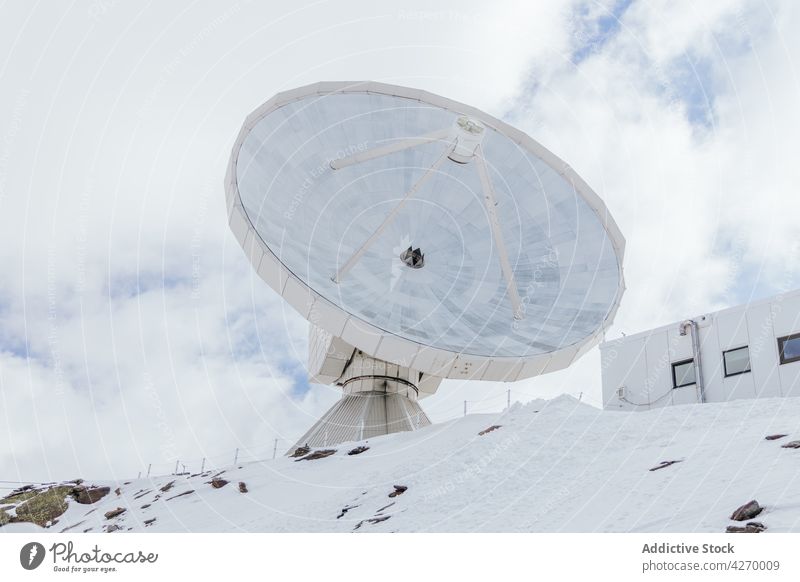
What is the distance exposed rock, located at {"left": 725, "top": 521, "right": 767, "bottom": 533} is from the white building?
1814cm

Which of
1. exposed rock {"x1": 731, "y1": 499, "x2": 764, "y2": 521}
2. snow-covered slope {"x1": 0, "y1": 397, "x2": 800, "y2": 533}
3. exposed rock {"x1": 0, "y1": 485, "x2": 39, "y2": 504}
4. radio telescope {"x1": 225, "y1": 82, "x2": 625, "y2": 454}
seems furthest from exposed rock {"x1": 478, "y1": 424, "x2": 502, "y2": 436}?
exposed rock {"x1": 0, "y1": 485, "x2": 39, "y2": 504}

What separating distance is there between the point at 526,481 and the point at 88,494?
55.7ft

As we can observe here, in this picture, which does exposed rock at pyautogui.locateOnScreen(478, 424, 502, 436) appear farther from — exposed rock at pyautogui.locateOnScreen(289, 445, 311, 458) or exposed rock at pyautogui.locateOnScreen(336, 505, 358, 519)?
exposed rock at pyautogui.locateOnScreen(289, 445, 311, 458)

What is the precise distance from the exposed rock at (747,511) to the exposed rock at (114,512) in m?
18.5

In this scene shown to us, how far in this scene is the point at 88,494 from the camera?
26.5 meters

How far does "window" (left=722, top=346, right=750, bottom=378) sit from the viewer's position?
2938 cm

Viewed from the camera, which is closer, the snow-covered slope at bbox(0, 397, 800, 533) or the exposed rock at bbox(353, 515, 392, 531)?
the snow-covered slope at bbox(0, 397, 800, 533)

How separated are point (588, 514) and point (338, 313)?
409 inches

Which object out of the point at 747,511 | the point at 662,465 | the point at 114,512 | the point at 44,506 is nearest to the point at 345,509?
the point at 662,465

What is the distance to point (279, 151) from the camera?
1094 inches

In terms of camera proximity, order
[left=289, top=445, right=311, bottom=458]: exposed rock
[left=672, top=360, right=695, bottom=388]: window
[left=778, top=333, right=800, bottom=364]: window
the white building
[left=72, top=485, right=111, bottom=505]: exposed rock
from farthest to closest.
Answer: [left=672, top=360, right=695, bottom=388]: window, the white building, [left=778, top=333, right=800, bottom=364]: window, [left=72, top=485, right=111, bottom=505]: exposed rock, [left=289, top=445, right=311, bottom=458]: exposed rock
